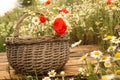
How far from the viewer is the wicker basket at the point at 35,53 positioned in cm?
343

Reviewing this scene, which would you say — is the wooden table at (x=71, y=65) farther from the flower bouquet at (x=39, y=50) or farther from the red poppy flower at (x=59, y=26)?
the red poppy flower at (x=59, y=26)

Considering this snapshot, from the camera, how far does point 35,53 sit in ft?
11.2

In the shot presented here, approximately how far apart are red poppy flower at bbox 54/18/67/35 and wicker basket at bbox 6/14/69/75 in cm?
9

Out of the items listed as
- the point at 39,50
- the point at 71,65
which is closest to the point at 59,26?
the point at 39,50

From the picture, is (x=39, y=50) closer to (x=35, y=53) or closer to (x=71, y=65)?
(x=35, y=53)

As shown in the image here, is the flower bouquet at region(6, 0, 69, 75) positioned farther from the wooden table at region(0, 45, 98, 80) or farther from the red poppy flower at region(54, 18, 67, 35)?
the wooden table at region(0, 45, 98, 80)

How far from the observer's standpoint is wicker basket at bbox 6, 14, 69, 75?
343 centimetres

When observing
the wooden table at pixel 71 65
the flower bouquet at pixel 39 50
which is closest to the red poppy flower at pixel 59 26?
the flower bouquet at pixel 39 50

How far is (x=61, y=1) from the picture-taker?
10984 mm

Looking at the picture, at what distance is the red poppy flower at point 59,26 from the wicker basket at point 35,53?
0.09m

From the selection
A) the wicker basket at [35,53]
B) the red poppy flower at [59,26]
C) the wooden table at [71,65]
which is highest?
the red poppy flower at [59,26]

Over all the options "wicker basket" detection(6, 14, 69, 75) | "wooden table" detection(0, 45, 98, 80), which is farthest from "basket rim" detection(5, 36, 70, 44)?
"wooden table" detection(0, 45, 98, 80)

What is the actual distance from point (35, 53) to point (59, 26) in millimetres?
305

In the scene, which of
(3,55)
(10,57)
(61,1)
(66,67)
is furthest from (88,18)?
(61,1)
